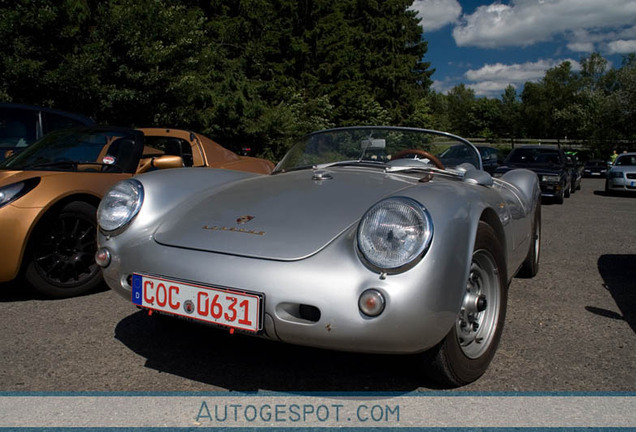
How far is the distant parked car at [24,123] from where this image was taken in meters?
5.79

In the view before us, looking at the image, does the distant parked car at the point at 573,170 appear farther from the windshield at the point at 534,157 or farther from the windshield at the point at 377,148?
the windshield at the point at 377,148

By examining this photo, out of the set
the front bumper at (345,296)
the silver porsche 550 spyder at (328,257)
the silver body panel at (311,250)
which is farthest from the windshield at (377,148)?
the front bumper at (345,296)

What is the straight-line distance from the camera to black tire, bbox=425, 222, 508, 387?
2355 millimetres

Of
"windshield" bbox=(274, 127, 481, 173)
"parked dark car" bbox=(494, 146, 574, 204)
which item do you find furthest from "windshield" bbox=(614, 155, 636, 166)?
"windshield" bbox=(274, 127, 481, 173)

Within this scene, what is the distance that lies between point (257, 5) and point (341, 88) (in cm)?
696

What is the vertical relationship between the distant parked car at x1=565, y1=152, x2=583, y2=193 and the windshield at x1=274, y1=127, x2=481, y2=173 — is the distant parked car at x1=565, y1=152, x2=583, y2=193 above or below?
below

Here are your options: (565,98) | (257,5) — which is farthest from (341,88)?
(565,98)

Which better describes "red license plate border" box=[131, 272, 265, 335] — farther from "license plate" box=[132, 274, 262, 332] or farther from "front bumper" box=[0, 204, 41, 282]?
"front bumper" box=[0, 204, 41, 282]

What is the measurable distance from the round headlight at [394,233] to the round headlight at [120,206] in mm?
1208

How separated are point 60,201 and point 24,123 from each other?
2609 mm

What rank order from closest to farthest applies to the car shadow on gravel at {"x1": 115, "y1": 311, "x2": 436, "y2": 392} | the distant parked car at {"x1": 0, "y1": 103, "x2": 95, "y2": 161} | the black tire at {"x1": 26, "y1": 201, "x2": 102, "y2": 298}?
1. the car shadow on gravel at {"x1": 115, "y1": 311, "x2": 436, "y2": 392}
2. the black tire at {"x1": 26, "y1": 201, "x2": 102, "y2": 298}
3. the distant parked car at {"x1": 0, "y1": 103, "x2": 95, "y2": 161}

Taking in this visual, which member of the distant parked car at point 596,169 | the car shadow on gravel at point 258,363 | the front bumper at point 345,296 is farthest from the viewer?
the distant parked car at point 596,169

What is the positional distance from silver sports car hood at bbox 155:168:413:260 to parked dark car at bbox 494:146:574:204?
9.20 metres

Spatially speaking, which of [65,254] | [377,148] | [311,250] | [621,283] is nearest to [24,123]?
[65,254]
